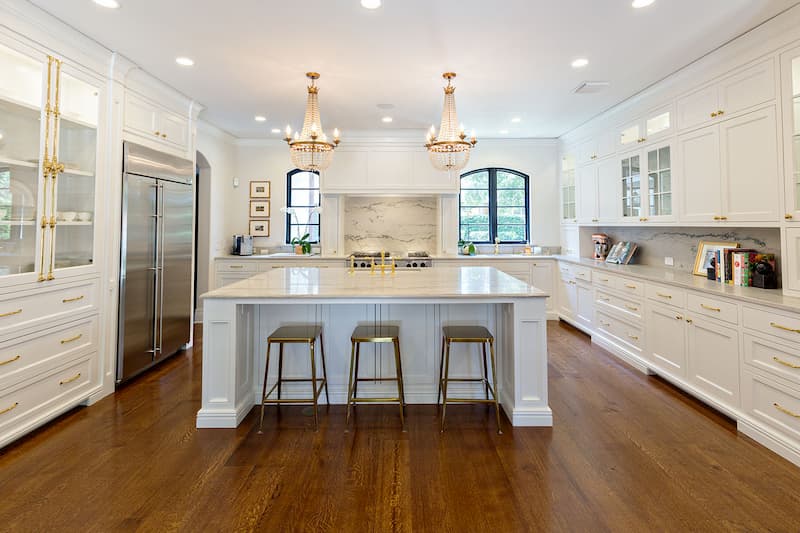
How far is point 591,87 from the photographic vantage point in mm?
3977

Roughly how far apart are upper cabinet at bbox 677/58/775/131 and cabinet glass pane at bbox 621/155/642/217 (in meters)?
0.75

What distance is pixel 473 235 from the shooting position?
21.2ft

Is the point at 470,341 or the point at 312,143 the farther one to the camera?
the point at 312,143

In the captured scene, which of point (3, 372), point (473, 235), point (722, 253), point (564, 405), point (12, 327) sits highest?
point (473, 235)

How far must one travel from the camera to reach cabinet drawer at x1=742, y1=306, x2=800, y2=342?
2.24 m

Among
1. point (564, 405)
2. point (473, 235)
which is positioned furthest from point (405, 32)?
point (473, 235)

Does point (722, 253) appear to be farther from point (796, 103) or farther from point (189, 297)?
point (189, 297)

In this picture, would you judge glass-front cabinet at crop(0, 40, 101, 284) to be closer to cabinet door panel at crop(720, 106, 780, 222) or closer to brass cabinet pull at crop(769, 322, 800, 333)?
brass cabinet pull at crop(769, 322, 800, 333)

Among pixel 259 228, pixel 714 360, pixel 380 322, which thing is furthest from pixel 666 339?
pixel 259 228

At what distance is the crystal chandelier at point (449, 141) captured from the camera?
325 centimetres

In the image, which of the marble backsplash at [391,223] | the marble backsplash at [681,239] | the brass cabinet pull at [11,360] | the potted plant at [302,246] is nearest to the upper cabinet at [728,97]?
the marble backsplash at [681,239]

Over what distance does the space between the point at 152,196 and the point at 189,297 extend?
3.92 feet

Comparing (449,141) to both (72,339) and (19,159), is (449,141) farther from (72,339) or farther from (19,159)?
(72,339)

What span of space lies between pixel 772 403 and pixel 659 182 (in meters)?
2.28
